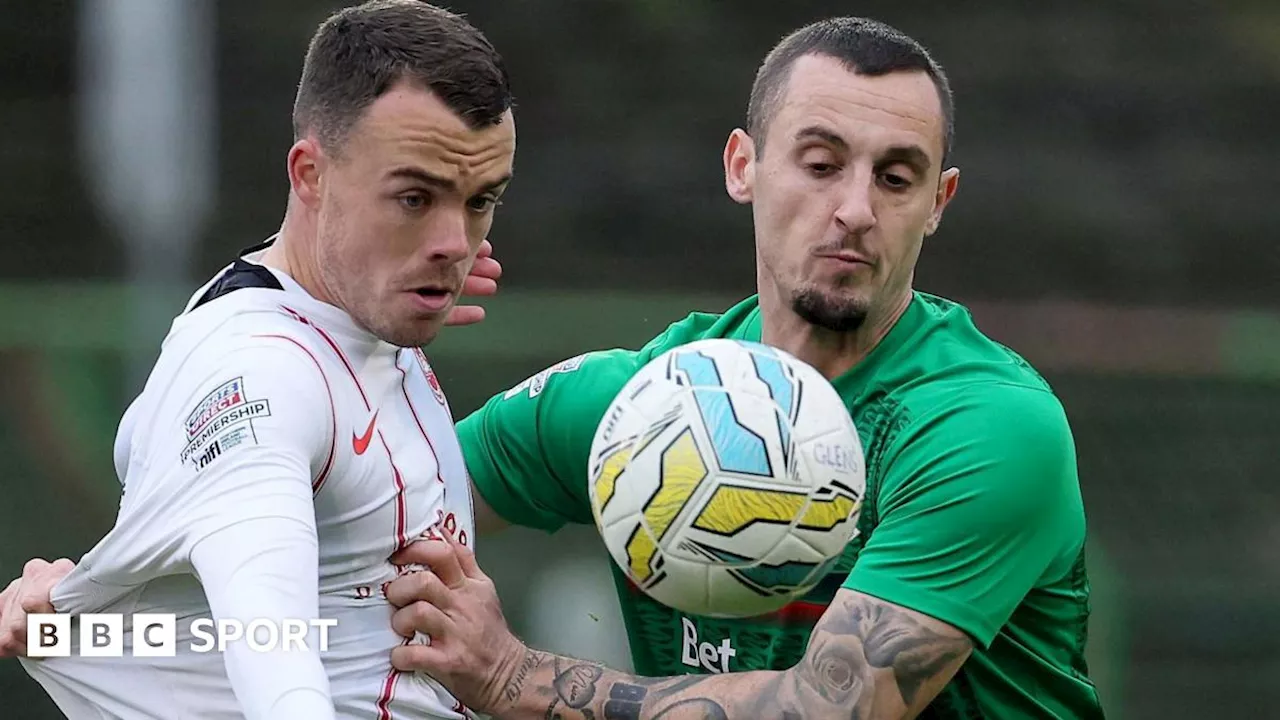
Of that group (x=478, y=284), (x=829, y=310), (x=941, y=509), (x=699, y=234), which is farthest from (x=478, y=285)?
(x=699, y=234)

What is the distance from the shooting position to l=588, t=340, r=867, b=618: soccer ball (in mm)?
2855

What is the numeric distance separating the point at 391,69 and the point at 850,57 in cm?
103

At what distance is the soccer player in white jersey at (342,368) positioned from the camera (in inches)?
106

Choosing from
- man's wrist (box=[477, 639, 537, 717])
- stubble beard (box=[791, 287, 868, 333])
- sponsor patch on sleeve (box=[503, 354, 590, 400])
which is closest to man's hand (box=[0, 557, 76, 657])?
man's wrist (box=[477, 639, 537, 717])

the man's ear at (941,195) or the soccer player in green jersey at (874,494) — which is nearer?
the soccer player in green jersey at (874,494)

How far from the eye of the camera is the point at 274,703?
Result: 7.88ft

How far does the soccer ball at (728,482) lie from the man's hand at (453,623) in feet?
0.85

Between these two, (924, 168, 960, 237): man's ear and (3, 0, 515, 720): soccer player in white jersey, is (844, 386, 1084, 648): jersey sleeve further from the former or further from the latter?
(3, 0, 515, 720): soccer player in white jersey

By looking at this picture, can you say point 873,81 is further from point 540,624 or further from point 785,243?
point 540,624

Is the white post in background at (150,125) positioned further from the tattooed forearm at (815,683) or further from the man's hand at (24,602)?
the tattooed forearm at (815,683)

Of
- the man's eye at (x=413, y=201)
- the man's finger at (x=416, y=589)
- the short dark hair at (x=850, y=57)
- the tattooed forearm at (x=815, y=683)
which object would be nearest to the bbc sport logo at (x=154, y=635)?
the man's finger at (x=416, y=589)

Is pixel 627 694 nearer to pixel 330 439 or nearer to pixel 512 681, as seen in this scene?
pixel 512 681

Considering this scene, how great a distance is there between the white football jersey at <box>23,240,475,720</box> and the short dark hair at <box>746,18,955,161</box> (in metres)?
0.99

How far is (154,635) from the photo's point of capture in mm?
2898
